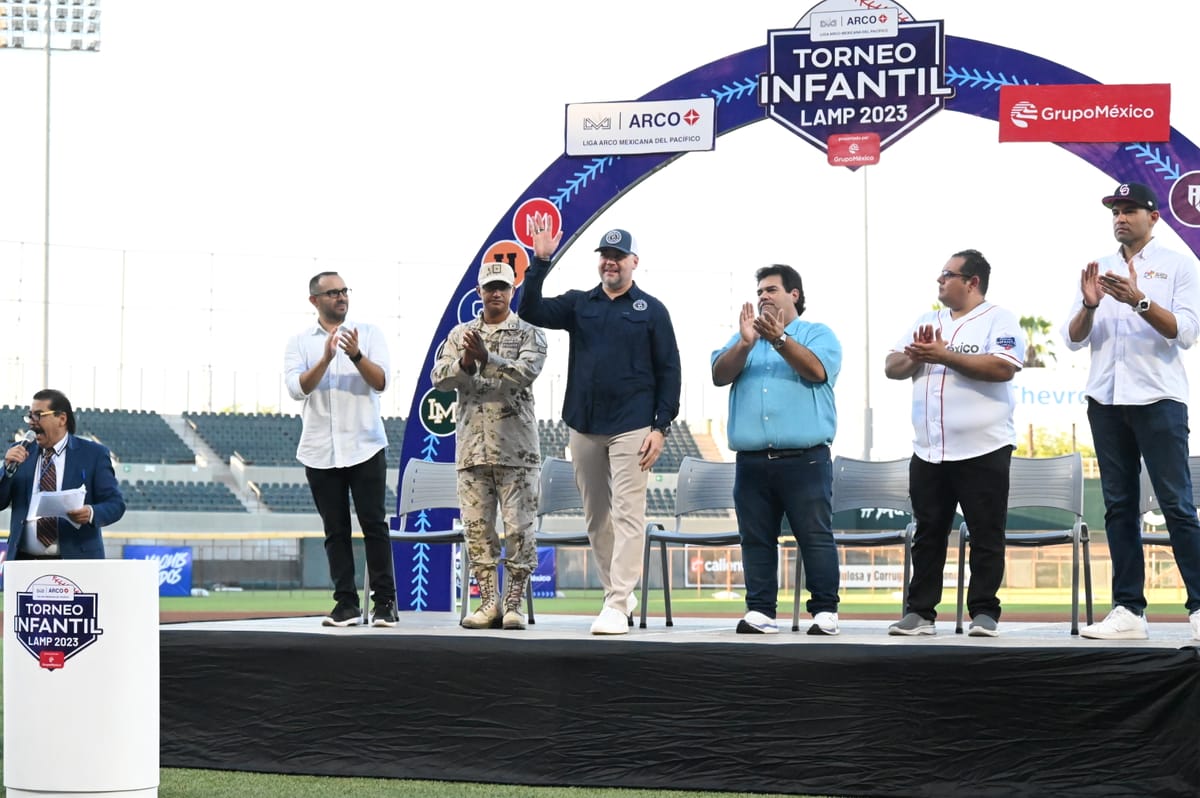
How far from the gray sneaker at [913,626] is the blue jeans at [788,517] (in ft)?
0.92

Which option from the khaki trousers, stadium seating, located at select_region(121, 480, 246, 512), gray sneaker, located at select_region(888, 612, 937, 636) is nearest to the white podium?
the khaki trousers

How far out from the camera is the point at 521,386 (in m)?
6.33

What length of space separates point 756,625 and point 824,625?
0.94 feet

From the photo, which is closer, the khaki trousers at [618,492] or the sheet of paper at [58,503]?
the khaki trousers at [618,492]

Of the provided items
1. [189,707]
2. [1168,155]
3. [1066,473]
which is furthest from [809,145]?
[189,707]

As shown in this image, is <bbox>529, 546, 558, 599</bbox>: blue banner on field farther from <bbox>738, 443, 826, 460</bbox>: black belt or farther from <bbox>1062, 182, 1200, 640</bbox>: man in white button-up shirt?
<bbox>1062, 182, 1200, 640</bbox>: man in white button-up shirt

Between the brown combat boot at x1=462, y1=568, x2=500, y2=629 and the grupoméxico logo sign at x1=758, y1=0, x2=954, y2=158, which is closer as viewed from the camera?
the brown combat boot at x1=462, y1=568, x2=500, y2=629

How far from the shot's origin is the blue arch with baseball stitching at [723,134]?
8.25 metres

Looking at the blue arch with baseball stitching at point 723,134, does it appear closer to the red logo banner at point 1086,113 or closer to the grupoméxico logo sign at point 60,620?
the red logo banner at point 1086,113

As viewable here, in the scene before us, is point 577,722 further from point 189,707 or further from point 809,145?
point 809,145

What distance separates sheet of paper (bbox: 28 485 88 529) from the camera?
6305 millimetres

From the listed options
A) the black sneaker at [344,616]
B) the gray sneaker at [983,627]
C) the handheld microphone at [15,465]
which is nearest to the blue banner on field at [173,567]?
the handheld microphone at [15,465]

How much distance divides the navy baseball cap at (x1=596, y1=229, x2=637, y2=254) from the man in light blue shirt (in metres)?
0.60

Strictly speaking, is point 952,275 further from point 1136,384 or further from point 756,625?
point 756,625
